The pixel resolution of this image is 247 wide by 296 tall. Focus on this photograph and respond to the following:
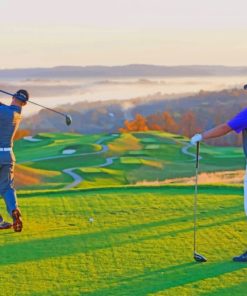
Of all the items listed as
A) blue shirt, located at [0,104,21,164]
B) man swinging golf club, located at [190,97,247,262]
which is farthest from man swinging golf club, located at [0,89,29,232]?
man swinging golf club, located at [190,97,247,262]

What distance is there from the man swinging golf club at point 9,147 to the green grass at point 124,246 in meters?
0.36

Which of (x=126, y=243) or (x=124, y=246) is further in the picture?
(x=126, y=243)

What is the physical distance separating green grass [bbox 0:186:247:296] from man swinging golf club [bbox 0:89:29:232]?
1.18ft

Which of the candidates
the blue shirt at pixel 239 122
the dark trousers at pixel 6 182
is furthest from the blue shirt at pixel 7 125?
the blue shirt at pixel 239 122

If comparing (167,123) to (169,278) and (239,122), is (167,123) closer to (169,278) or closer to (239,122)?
(239,122)

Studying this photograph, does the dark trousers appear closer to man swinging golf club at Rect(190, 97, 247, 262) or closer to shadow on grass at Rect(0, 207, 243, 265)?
shadow on grass at Rect(0, 207, 243, 265)

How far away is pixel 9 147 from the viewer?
944 centimetres

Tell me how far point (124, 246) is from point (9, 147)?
90.9 inches

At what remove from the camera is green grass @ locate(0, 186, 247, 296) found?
6719mm

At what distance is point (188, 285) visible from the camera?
263 inches

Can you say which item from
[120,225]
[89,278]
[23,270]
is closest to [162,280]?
[89,278]

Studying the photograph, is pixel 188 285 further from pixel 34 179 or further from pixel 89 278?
pixel 34 179

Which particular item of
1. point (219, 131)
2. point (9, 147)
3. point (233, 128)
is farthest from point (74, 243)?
point (233, 128)

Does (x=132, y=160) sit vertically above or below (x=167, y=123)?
below
